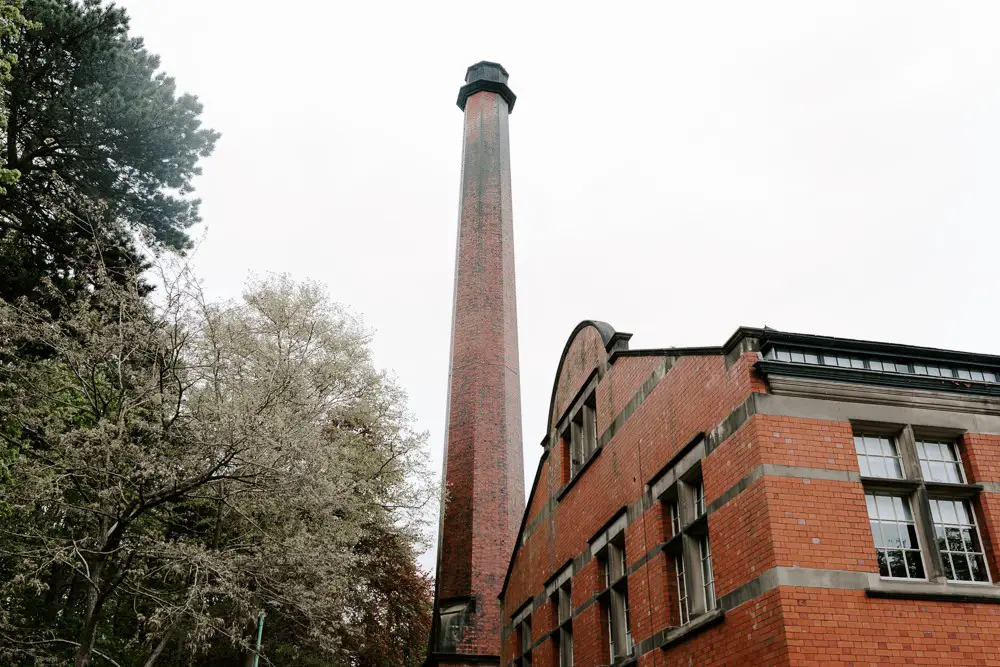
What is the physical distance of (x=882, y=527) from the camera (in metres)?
8.95

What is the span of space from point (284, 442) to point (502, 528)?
14.1m

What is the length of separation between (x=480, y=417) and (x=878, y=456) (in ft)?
61.9

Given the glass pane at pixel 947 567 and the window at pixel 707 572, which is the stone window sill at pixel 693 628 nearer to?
the window at pixel 707 572

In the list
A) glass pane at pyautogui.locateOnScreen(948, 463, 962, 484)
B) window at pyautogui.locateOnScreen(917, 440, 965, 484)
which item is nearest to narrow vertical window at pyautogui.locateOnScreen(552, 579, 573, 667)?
window at pyautogui.locateOnScreen(917, 440, 965, 484)

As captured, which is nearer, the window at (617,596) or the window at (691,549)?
the window at (691,549)

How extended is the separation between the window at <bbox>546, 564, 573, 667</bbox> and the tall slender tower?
878cm

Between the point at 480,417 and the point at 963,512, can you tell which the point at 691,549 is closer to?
the point at 963,512

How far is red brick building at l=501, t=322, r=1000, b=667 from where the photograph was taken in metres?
8.20

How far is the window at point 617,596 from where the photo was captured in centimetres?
1220

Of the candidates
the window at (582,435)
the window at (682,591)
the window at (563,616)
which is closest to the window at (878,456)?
the window at (682,591)

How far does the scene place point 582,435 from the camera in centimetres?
1577

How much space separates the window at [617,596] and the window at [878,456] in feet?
14.0

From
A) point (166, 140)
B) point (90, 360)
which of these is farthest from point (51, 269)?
point (90, 360)

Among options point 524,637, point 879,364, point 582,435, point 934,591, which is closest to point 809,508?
point 934,591
